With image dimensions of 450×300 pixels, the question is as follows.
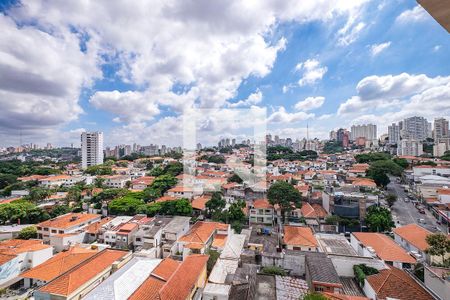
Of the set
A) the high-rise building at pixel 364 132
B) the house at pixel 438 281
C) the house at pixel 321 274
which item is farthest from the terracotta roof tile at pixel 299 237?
the high-rise building at pixel 364 132

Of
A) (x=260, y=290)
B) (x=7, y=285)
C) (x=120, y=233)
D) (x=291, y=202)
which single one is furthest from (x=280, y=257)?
(x=7, y=285)

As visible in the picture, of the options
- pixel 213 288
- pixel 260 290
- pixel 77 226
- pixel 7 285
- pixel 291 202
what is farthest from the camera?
pixel 291 202

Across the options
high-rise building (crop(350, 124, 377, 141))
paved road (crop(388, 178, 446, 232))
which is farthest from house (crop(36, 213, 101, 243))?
high-rise building (crop(350, 124, 377, 141))

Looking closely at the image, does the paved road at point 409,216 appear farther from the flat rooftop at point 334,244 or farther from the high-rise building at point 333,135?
the high-rise building at point 333,135

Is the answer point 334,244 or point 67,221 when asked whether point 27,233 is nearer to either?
point 67,221

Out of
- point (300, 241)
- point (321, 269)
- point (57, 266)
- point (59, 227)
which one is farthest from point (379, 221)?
point (59, 227)

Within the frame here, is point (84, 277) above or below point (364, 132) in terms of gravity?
below

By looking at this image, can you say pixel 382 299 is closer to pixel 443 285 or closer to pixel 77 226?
pixel 443 285

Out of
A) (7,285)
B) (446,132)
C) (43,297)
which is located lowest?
(7,285)
